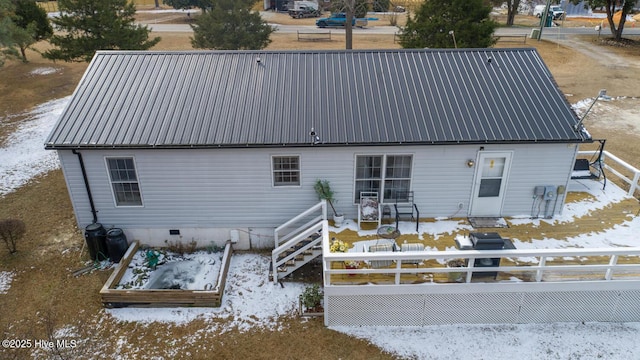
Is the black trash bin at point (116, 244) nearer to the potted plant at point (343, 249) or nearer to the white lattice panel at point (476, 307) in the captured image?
the potted plant at point (343, 249)

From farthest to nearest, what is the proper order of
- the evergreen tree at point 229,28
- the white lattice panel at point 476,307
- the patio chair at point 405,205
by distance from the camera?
the evergreen tree at point 229,28, the patio chair at point 405,205, the white lattice panel at point 476,307

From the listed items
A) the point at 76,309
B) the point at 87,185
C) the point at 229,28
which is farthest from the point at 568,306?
the point at 229,28

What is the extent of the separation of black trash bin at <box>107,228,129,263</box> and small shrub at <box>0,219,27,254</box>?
117 inches

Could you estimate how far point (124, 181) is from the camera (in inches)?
449

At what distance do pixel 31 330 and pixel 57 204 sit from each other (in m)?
6.57

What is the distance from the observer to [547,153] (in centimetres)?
1111

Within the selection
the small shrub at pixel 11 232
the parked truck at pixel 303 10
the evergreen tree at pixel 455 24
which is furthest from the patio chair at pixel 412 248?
the parked truck at pixel 303 10

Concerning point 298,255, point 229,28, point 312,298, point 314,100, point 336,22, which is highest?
point 229,28

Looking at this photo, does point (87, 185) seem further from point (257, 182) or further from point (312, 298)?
point (312, 298)

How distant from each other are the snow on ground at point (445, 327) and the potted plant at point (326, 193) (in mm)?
247

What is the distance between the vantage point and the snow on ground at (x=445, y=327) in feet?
30.0

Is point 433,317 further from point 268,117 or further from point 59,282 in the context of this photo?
point 59,282

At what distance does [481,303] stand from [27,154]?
19674 millimetres

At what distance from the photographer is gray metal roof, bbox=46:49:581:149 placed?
10812mm
